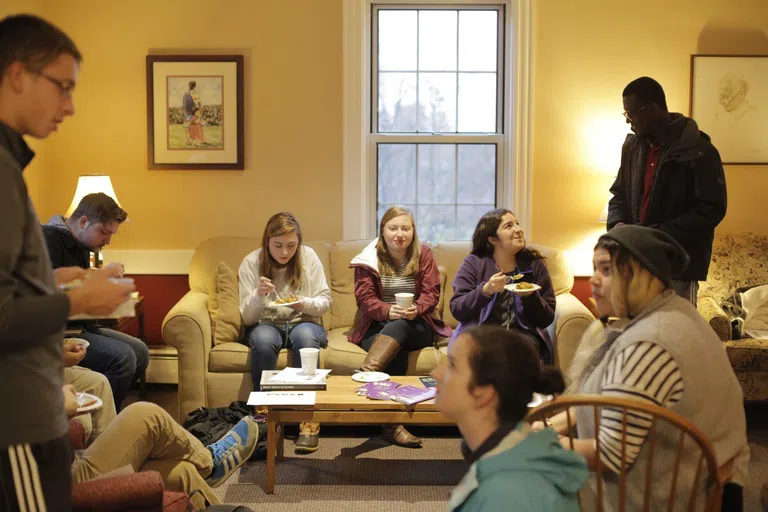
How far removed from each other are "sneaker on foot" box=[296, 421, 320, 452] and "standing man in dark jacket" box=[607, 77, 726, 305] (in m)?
1.82

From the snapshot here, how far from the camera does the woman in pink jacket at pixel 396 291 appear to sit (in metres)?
A: 4.24

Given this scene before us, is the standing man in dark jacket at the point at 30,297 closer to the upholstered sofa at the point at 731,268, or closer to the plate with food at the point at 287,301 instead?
the plate with food at the point at 287,301

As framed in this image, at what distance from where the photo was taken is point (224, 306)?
4473mm

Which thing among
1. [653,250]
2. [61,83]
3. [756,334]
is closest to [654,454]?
[653,250]

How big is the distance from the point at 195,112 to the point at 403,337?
206 cm

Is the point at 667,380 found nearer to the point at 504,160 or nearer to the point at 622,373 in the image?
the point at 622,373

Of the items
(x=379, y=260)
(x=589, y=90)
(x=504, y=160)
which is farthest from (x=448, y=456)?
(x=589, y=90)

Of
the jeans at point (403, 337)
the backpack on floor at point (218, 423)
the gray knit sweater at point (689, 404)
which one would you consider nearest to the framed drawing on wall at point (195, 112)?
the jeans at point (403, 337)

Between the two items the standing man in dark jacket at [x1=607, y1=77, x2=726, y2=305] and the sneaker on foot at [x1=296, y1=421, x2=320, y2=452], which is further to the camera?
the sneaker on foot at [x1=296, y1=421, x2=320, y2=452]

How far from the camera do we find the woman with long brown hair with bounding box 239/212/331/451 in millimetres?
4242

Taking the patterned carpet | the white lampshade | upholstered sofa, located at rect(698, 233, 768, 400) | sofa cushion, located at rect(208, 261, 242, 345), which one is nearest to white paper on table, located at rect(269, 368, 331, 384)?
the patterned carpet

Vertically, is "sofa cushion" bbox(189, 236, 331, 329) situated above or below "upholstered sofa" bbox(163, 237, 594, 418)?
above

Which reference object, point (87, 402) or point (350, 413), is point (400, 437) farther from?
point (87, 402)

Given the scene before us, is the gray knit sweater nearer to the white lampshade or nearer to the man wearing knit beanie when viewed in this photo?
the man wearing knit beanie
